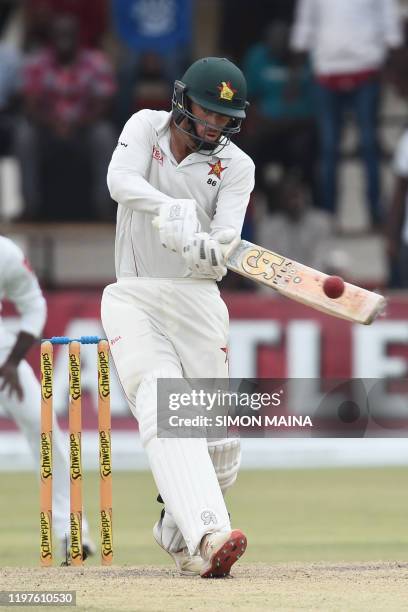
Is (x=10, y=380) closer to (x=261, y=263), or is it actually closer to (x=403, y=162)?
(x=261, y=263)

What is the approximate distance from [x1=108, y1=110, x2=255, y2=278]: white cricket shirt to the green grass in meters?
1.55

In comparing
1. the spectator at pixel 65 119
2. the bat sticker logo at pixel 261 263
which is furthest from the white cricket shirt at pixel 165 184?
the spectator at pixel 65 119

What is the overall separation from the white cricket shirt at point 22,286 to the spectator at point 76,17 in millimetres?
5779

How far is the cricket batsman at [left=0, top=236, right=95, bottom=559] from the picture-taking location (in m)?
7.05

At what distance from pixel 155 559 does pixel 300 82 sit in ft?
20.3

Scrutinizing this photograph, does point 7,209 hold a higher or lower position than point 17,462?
higher

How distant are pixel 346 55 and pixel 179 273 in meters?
6.30

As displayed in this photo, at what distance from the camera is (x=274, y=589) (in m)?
5.32

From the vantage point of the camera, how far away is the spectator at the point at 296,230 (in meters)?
11.9

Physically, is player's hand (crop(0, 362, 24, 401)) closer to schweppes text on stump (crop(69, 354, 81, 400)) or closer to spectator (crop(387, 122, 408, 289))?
schweppes text on stump (crop(69, 354, 81, 400))

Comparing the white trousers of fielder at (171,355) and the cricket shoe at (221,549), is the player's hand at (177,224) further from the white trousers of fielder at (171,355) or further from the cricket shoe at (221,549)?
the cricket shoe at (221,549)

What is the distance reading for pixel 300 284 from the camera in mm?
5516

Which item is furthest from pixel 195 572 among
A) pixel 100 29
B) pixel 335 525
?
pixel 100 29

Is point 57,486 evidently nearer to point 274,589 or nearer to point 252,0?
point 274,589
